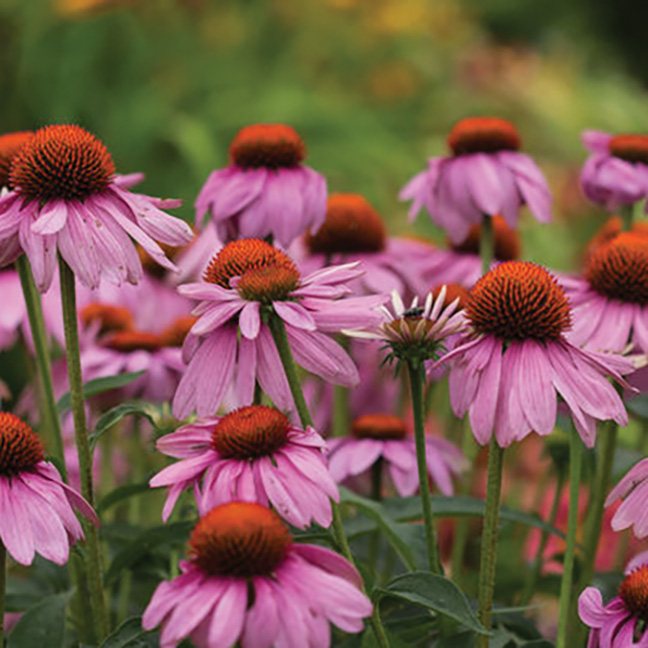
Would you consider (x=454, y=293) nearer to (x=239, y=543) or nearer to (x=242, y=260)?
(x=242, y=260)

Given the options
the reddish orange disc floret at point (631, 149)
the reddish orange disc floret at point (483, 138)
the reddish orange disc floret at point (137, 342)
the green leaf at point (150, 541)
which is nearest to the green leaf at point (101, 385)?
the green leaf at point (150, 541)

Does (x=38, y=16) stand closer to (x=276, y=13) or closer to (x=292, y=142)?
(x=276, y=13)

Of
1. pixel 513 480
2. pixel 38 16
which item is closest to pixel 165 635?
pixel 513 480

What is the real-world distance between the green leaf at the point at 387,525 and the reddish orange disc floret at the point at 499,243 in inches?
17.5

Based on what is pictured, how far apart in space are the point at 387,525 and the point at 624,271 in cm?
28

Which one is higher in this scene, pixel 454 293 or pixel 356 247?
pixel 454 293

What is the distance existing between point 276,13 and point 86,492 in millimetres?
3632

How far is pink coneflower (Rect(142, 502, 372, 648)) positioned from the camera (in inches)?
20.0

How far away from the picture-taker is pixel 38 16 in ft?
10.9

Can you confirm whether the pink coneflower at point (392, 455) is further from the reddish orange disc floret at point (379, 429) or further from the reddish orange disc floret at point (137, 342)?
the reddish orange disc floret at point (137, 342)

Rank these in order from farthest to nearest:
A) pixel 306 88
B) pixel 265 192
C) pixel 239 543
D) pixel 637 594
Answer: pixel 306 88 → pixel 265 192 → pixel 637 594 → pixel 239 543

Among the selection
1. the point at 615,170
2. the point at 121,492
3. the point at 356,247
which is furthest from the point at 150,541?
the point at 615,170

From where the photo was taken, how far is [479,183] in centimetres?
107

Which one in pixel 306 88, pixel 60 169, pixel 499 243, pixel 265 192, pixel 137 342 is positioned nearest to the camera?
→ pixel 60 169
